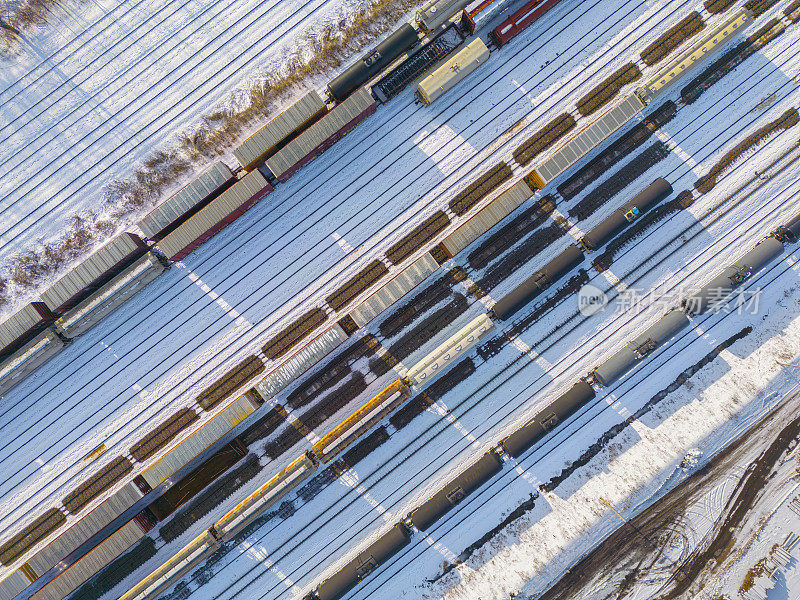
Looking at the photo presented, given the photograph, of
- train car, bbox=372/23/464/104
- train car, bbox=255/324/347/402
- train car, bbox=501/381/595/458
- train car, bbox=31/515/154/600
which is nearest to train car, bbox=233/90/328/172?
train car, bbox=372/23/464/104

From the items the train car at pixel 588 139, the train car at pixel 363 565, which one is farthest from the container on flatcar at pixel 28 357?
the train car at pixel 588 139

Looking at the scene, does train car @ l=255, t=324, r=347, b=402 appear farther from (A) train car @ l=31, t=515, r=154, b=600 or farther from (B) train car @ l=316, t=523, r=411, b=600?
(A) train car @ l=31, t=515, r=154, b=600

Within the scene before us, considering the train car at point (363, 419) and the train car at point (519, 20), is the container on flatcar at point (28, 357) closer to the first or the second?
the train car at point (363, 419)

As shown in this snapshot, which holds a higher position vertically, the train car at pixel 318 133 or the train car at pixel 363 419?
the train car at pixel 318 133

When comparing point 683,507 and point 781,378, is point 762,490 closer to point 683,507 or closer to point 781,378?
point 683,507

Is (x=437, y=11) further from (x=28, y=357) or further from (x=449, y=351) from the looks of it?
(x=28, y=357)

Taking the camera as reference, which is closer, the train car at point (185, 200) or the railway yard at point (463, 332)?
the train car at point (185, 200)

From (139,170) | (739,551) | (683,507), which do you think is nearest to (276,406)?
(139,170)
